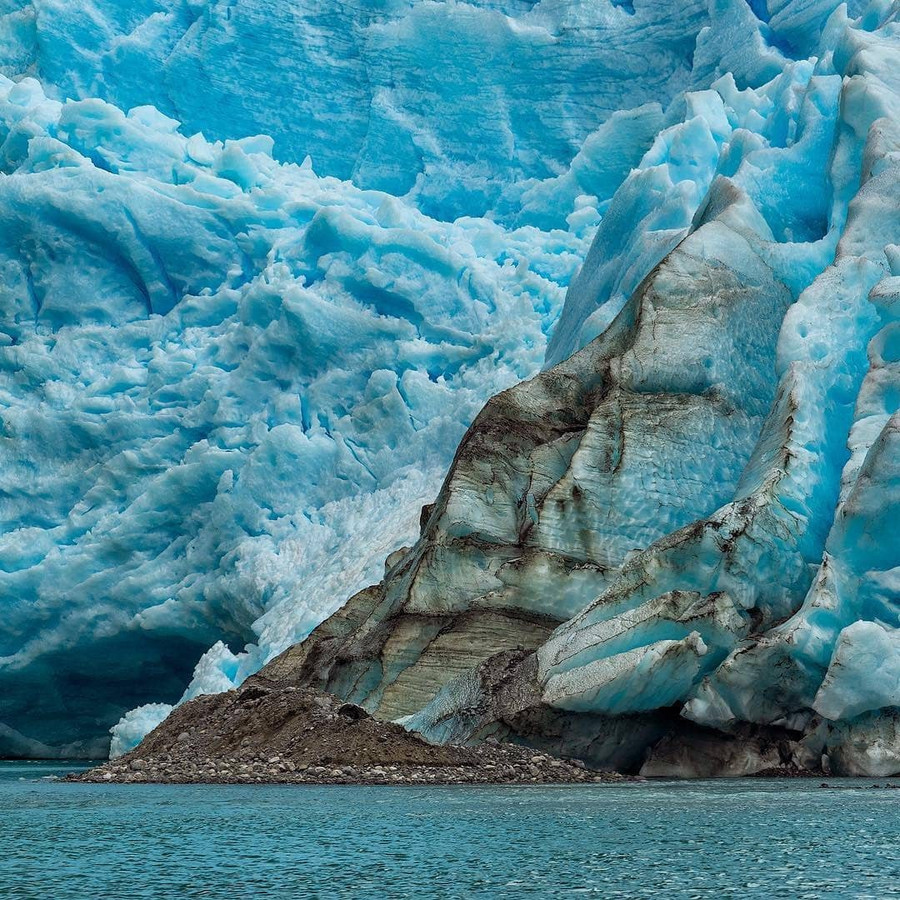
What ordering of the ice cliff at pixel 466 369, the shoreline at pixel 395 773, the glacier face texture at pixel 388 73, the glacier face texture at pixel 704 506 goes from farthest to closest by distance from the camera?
1. the glacier face texture at pixel 388 73
2. the ice cliff at pixel 466 369
3. the glacier face texture at pixel 704 506
4. the shoreline at pixel 395 773

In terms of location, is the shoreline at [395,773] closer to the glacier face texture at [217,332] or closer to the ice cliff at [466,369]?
the ice cliff at [466,369]

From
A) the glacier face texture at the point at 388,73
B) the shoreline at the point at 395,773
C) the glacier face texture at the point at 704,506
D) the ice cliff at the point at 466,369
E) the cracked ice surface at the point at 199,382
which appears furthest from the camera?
the glacier face texture at the point at 388,73

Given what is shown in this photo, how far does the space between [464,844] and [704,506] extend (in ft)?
28.7

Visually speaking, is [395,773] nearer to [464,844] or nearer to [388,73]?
[464,844]

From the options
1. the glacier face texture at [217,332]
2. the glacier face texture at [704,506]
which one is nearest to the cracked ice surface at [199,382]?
the glacier face texture at [217,332]

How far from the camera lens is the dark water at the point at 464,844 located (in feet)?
18.9

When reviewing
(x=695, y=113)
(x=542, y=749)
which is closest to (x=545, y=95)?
(x=695, y=113)

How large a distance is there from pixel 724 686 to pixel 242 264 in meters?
14.8

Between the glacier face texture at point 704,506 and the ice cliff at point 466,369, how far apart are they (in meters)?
0.04

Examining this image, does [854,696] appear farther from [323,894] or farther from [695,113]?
[695,113]

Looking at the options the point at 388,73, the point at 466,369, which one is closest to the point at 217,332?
the point at 466,369

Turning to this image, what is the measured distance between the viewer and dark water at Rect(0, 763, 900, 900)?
575 cm

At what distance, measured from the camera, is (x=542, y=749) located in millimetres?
12609

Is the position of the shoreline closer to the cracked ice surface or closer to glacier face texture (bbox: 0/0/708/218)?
the cracked ice surface
